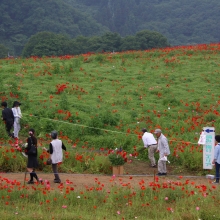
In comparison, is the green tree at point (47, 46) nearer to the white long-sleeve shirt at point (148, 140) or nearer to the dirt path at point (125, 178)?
the white long-sleeve shirt at point (148, 140)

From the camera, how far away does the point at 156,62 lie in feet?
87.8

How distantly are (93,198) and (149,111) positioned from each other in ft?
30.2

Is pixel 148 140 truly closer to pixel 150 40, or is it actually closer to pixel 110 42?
pixel 110 42

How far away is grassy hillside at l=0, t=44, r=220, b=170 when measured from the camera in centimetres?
1614

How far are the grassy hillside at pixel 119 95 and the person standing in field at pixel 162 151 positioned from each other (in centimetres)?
109

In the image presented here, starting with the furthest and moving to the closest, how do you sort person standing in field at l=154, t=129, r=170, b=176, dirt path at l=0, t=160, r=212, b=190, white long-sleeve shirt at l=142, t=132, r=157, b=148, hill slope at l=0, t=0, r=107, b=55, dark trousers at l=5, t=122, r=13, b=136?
hill slope at l=0, t=0, r=107, b=55 → dark trousers at l=5, t=122, r=13, b=136 → white long-sleeve shirt at l=142, t=132, r=157, b=148 → person standing in field at l=154, t=129, r=170, b=176 → dirt path at l=0, t=160, r=212, b=190

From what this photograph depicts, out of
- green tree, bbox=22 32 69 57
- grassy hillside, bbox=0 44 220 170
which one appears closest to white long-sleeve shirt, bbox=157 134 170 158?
grassy hillside, bbox=0 44 220 170

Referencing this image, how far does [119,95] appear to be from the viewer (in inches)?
810

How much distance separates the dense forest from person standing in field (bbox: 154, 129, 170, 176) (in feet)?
172

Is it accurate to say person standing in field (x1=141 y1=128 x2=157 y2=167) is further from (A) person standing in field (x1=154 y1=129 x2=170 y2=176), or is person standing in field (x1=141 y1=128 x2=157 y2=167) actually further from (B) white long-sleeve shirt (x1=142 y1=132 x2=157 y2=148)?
(A) person standing in field (x1=154 y1=129 x2=170 y2=176)

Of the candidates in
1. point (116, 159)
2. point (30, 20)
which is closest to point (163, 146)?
point (116, 159)

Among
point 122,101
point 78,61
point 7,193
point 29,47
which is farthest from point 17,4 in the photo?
point 7,193

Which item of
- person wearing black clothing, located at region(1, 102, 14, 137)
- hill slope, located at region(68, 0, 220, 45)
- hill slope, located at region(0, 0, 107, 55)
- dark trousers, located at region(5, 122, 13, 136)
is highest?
hill slope, located at region(68, 0, 220, 45)

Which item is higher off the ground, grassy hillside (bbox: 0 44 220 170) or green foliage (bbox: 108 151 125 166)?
grassy hillside (bbox: 0 44 220 170)
